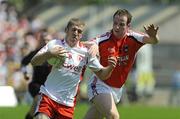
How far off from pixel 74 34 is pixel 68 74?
59 cm

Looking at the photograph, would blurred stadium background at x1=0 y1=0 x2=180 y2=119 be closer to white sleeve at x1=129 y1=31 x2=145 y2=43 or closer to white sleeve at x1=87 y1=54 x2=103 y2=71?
white sleeve at x1=129 y1=31 x2=145 y2=43

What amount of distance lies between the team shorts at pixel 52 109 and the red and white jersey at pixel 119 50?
1.39 m

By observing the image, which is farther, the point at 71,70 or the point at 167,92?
the point at 167,92

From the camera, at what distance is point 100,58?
39.7ft

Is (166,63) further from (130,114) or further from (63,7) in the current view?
(130,114)

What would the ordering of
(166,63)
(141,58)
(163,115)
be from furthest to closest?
(166,63)
(141,58)
(163,115)

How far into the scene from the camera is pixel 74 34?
10766 millimetres

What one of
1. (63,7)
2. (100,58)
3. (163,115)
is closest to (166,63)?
(63,7)

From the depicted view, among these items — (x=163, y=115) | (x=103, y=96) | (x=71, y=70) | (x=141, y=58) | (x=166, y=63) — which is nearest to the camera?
(x=71, y=70)

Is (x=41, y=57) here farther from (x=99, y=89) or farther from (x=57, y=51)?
(x=99, y=89)

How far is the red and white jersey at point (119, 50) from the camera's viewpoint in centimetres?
1214

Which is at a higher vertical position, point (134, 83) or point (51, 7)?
point (51, 7)

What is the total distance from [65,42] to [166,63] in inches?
1072

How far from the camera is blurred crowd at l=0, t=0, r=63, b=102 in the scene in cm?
2514
